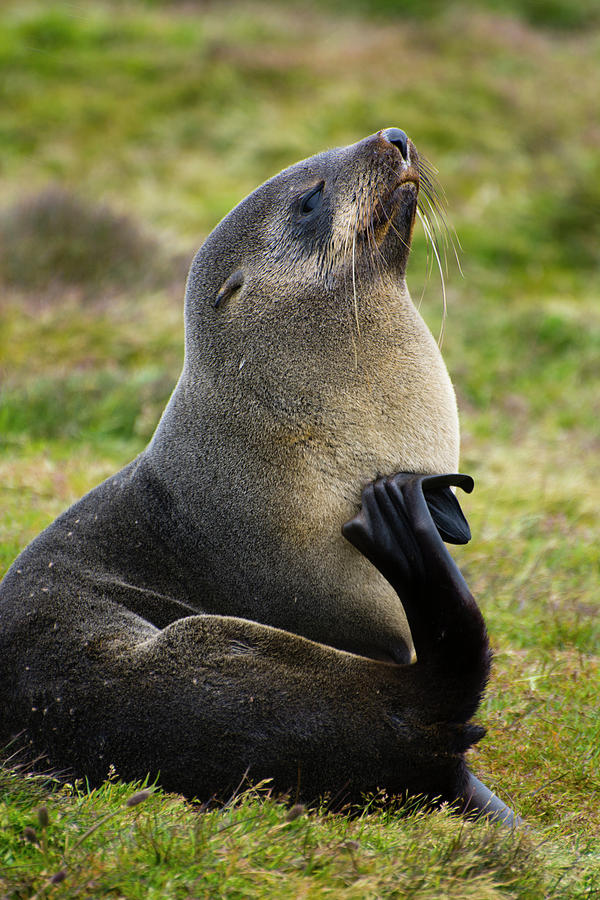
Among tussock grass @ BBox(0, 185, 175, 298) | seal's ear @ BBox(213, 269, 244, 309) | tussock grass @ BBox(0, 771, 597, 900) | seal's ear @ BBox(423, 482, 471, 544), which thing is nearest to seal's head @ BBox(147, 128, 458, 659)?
seal's ear @ BBox(213, 269, 244, 309)

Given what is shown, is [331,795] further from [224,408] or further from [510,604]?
[510,604]

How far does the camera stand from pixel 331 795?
103 inches

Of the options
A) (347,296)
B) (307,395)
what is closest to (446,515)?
(307,395)

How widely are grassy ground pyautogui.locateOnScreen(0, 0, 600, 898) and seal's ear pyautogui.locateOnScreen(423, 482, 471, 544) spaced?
0.81 metres

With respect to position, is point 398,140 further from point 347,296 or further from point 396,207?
point 347,296

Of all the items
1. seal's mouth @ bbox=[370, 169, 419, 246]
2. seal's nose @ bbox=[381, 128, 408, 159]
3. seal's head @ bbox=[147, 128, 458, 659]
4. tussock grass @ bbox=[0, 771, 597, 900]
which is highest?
seal's nose @ bbox=[381, 128, 408, 159]

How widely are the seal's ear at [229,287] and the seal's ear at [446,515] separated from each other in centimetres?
107

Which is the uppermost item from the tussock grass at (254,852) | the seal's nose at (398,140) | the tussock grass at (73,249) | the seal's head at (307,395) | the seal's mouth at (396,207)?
the tussock grass at (73,249)

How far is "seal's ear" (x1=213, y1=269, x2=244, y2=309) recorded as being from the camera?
138 inches

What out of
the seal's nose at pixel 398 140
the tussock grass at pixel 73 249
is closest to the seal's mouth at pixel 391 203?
the seal's nose at pixel 398 140

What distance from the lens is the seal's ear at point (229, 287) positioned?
3.51 m

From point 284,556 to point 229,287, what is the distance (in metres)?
1.04

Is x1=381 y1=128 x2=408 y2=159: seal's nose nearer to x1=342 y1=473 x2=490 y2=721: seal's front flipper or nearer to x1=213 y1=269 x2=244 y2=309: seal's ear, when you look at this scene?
x1=213 y1=269 x2=244 y2=309: seal's ear

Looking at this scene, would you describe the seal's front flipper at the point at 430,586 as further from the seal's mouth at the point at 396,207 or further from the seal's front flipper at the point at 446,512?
the seal's mouth at the point at 396,207
